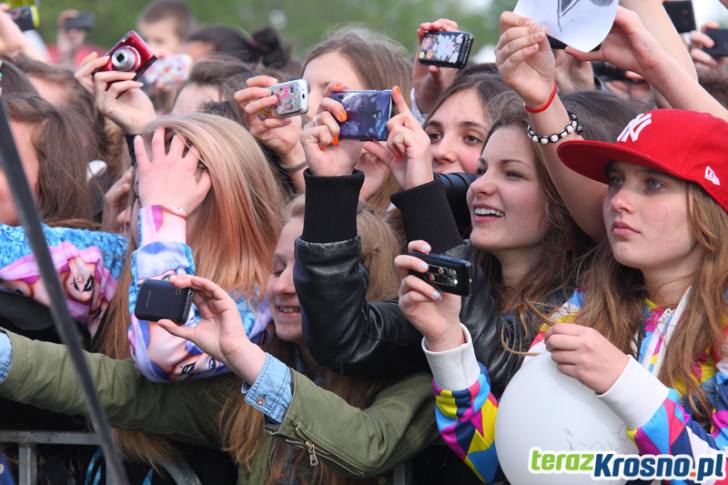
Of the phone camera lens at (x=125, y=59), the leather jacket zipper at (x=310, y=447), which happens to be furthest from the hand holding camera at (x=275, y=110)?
the leather jacket zipper at (x=310, y=447)

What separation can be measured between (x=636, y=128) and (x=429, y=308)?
0.75 meters

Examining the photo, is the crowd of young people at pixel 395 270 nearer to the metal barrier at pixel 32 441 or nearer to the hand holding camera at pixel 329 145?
the hand holding camera at pixel 329 145

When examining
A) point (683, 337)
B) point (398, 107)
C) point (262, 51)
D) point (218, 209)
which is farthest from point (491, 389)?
point (262, 51)

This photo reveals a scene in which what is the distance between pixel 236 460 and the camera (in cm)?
342

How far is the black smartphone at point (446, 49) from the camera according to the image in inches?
165

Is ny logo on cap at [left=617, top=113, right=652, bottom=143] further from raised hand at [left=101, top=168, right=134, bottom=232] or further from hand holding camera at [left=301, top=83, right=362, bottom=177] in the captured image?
raised hand at [left=101, top=168, right=134, bottom=232]

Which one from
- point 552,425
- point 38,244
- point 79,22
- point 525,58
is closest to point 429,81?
point 525,58

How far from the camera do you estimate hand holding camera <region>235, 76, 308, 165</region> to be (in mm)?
3928

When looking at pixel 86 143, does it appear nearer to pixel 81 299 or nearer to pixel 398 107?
pixel 81 299

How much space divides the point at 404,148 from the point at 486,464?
926 millimetres

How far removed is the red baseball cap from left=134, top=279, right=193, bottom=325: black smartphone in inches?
45.8

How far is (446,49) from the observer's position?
168 inches

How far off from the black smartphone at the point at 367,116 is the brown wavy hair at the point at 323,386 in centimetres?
44

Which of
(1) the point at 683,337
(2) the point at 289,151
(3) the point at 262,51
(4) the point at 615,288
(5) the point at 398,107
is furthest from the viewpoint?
(3) the point at 262,51
